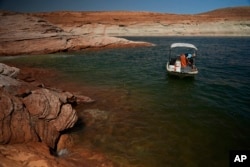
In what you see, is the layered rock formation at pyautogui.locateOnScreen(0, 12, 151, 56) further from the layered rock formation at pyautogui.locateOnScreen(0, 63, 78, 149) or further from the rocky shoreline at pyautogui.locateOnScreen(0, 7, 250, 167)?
the layered rock formation at pyautogui.locateOnScreen(0, 63, 78, 149)

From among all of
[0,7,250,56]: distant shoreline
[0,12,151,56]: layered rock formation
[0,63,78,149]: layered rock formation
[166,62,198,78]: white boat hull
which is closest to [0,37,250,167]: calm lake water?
[166,62,198,78]: white boat hull

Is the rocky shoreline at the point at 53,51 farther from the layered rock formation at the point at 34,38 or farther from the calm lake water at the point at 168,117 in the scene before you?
the calm lake water at the point at 168,117

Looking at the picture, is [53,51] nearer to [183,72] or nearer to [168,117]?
[183,72]

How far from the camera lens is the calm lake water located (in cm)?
912

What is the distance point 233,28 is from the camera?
73.5 m

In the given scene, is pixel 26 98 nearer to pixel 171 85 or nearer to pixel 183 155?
pixel 183 155

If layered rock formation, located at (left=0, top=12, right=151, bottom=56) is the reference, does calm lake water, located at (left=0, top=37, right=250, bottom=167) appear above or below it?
below

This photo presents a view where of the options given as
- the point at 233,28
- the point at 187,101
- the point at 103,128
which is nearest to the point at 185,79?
the point at 187,101

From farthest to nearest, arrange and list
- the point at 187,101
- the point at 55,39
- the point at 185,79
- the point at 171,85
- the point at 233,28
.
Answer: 1. the point at 233,28
2. the point at 55,39
3. the point at 185,79
4. the point at 171,85
5. the point at 187,101

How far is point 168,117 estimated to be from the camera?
40.2 ft

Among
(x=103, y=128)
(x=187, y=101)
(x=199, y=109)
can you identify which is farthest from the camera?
(x=187, y=101)

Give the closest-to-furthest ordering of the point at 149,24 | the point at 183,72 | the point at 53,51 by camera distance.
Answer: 1. the point at 183,72
2. the point at 53,51
3. the point at 149,24

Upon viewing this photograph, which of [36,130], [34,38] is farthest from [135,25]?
[36,130]

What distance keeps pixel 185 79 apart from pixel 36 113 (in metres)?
13.6
